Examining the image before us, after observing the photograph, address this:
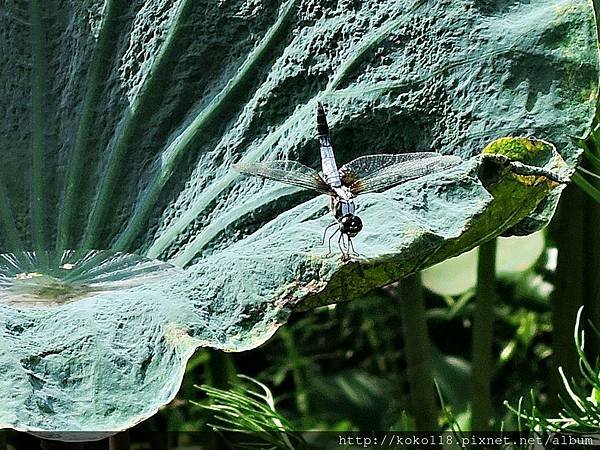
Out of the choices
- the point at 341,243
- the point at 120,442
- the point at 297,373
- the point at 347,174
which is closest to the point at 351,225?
the point at 341,243

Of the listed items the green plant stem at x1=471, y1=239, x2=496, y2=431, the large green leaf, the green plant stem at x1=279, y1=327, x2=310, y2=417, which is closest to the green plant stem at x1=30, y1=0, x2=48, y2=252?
the large green leaf

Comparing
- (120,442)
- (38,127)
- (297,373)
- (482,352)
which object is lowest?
(120,442)

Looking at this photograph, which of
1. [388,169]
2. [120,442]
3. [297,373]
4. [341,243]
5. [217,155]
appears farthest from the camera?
[297,373]

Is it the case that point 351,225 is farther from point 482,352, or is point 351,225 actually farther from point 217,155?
point 482,352

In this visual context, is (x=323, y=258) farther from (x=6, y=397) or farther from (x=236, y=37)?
(x=236, y=37)

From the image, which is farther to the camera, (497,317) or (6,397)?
(497,317)

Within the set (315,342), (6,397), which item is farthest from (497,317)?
(6,397)
